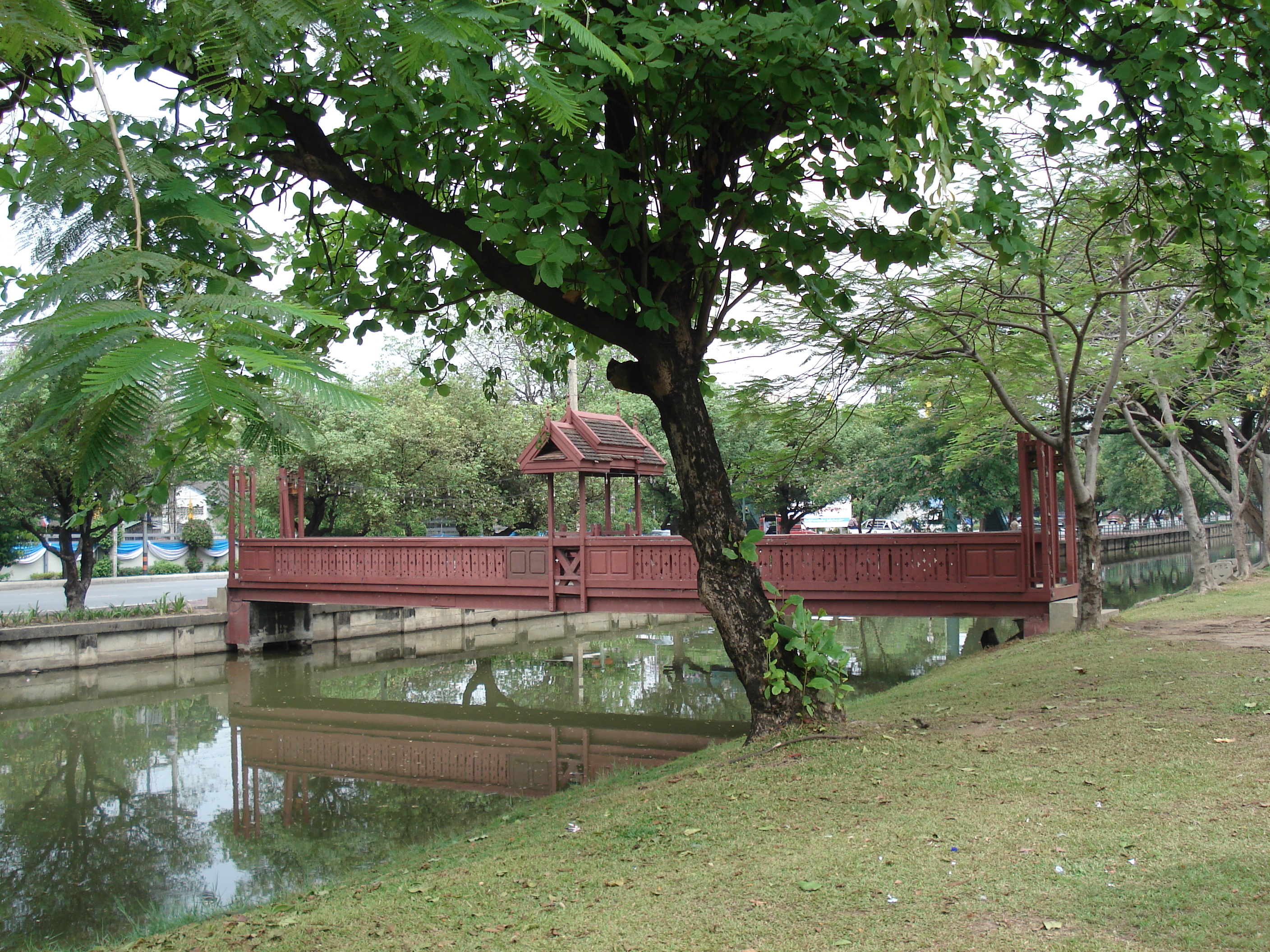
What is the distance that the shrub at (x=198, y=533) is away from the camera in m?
34.7

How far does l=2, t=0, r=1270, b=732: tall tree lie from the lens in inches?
182

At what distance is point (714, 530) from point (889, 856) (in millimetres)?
2699

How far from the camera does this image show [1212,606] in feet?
44.3

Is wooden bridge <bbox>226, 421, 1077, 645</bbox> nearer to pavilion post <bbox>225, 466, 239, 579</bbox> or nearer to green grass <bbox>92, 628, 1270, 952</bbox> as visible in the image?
pavilion post <bbox>225, 466, 239, 579</bbox>

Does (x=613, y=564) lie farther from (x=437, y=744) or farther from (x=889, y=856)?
(x=889, y=856)

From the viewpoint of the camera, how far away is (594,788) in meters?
7.36

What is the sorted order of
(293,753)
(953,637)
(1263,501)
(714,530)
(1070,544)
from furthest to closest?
(953,637), (1263,501), (1070,544), (293,753), (714,530)

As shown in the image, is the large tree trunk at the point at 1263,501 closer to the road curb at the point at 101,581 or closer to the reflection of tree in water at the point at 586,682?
the reflection of tree in water at the point at 586,682

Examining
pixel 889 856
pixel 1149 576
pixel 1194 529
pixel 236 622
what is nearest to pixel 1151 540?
pixel 1149 576

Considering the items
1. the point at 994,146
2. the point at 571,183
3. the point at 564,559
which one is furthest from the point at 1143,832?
the point at 564,559

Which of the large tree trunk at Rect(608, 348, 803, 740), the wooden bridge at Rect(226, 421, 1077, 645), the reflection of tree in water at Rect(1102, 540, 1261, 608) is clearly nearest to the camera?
the large tree trunk at Rect(608, 348, 803, 740)

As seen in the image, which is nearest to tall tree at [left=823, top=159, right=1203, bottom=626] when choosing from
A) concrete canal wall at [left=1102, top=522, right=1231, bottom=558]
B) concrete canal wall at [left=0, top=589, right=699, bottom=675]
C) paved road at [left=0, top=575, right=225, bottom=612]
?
concrete canal wall at [left=0, top=589, right=699, bottom=675]

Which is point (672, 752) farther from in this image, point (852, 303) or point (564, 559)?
point (852, 303)

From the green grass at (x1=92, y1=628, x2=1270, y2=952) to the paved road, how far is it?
17512 mm
